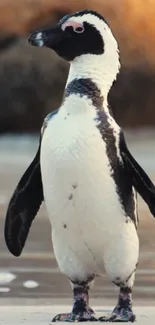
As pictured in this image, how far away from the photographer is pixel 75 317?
2986 millimetres

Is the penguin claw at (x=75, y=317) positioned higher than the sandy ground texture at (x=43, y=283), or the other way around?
the sandy ground texture at (x=43, y=283)

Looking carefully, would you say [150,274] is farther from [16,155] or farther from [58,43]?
[16,155]

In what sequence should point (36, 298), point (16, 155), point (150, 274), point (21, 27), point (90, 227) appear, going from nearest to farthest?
point (90, 227) → point (36, 298) → point (150, 274) → point (16, 155) → point (21, 27)

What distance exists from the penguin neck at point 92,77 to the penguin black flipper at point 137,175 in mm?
116

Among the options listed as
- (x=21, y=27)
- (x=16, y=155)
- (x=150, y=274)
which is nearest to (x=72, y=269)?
(x=150, y=274)

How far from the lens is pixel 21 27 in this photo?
607 inches

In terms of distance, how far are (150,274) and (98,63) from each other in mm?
2077

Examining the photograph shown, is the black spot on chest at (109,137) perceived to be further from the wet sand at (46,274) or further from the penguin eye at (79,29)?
the wet sand at (46,274)

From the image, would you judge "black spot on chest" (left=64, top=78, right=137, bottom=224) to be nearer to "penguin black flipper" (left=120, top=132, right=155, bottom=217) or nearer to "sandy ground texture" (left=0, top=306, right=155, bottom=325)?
"penguin black flipper" (left=120, top=132, right=155, bottom=217)

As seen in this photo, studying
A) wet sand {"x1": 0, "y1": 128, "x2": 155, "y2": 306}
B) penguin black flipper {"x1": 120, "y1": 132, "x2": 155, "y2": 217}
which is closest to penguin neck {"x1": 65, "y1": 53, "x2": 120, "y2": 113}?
penguin black flipper {"x1": 120, "y1": 132, "x2": 155, "y2": 217}

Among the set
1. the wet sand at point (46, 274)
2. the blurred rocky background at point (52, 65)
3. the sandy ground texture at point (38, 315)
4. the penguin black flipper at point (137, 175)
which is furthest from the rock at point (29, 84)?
the penguin black flipper at point (137, 175)

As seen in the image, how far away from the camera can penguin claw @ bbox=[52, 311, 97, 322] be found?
9.73ft

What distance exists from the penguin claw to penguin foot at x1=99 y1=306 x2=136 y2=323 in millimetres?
32

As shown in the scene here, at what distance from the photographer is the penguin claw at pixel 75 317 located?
2965 millimetres
